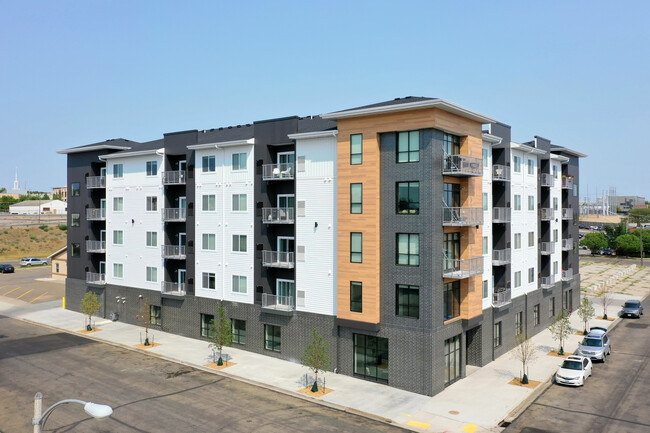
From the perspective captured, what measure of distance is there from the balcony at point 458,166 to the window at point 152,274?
92.3ft

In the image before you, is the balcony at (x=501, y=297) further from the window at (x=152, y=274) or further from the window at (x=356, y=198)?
the window at (x=152, y=274)

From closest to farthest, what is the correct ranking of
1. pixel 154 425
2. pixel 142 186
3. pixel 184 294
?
pixel 154 425 < pixel 184 294 < pixel 142 186

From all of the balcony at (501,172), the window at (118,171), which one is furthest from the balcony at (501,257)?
the window at (118,171)

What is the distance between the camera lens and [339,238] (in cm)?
3222

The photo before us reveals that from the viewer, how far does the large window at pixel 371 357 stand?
1205 inches

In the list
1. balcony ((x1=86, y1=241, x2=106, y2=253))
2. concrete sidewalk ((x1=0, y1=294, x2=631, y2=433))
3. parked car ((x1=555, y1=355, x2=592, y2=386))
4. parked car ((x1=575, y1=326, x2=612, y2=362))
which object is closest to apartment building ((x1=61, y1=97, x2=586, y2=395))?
balcony ((x1=86, y1=241, x2=106, y2=253))

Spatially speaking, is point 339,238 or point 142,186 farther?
point 142,186

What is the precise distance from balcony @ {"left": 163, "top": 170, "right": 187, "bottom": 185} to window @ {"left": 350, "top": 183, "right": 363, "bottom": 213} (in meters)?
17.6

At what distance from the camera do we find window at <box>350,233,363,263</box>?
3130cm

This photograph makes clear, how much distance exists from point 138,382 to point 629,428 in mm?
27701

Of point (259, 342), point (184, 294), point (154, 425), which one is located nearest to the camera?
point (154, 425)

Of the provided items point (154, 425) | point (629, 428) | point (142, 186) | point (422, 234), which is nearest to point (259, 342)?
point (154, 425)

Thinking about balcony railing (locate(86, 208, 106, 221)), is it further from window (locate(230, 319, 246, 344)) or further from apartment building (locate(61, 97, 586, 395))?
window (locate(230, 319, 246, 344))

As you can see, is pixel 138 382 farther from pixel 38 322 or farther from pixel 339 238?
pixel 38 322
